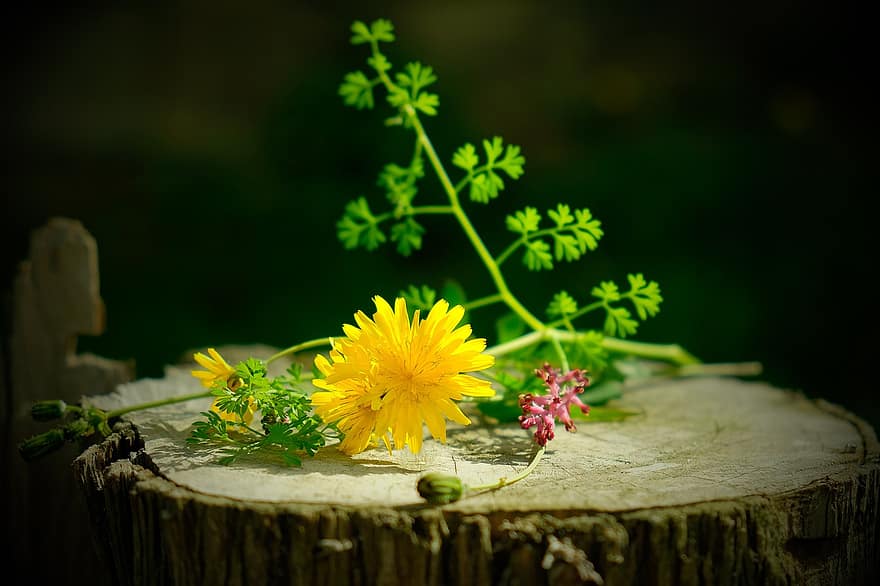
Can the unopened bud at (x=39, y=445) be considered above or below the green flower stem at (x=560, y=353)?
below

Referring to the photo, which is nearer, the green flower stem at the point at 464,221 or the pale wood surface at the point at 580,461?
the pale wood surface at the point at 580,461

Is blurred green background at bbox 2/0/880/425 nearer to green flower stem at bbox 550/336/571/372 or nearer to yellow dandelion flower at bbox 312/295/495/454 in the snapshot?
green flower stem at bbox 550/336/571/372

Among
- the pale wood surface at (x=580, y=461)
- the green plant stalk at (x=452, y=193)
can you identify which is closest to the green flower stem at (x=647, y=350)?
the pale wood surface at (x=580, y=461)

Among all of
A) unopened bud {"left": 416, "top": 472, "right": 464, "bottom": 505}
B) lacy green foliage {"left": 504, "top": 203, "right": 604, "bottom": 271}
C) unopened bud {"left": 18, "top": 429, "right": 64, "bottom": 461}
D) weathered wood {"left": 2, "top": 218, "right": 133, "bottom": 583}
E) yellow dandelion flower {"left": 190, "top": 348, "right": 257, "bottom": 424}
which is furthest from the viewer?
weathered wood {"left": 2, "top": 218, "right": 133, "bottom": 583}

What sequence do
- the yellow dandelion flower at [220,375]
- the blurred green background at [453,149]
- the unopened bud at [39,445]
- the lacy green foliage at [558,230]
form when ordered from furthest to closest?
the blurred green background at [453,149] < the lacy green foliage at [558,230] < the yellow dandelion flower at [220,375] < the unopened bud at [39,445]

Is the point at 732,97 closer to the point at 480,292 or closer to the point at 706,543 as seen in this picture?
the point at 480,292

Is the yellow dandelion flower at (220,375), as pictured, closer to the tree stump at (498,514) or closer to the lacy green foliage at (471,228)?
the tree stump at (498,514)

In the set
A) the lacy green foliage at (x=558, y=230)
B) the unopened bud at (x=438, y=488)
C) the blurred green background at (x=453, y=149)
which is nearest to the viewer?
the unopened bud at (x=438, y=488)

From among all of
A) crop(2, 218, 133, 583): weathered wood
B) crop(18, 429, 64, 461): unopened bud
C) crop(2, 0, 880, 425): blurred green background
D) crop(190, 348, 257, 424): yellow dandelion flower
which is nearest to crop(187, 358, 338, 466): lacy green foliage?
crop(190, 348, 257, 424): yellow dandelion flower

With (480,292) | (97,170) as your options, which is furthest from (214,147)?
(480,292)
